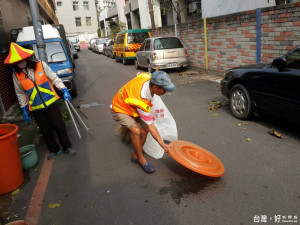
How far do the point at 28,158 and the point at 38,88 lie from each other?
46.3 inches

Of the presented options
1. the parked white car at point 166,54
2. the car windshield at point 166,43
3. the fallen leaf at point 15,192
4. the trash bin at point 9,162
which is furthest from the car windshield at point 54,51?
the fallen leaf at point 15,192

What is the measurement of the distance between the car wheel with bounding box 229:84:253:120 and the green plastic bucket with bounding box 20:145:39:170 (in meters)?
4.17

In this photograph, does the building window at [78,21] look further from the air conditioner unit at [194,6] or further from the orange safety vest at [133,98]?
the orange safety vest at [133,98]

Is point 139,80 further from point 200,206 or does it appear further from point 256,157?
point 256,157

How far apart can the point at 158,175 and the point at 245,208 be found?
128cm

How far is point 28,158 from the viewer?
4.22 meters

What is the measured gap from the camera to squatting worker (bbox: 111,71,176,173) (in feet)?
10.5

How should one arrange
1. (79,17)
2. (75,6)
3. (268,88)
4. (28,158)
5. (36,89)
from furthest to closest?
1. (79,17)
2. (75,6)
3. (268,88)
4. (28,158)
5. (36,89)

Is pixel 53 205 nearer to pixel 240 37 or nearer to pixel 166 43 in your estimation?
pixel 240 37

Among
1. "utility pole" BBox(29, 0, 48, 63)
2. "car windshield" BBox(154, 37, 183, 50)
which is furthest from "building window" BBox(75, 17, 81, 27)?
"utility pole" BBox(29, 0, 48, 63)

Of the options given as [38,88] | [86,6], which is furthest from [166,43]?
[86,6]

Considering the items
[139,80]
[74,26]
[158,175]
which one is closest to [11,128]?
[139,80]

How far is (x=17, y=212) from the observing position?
3.19 meters

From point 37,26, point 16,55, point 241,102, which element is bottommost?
point 241,102
